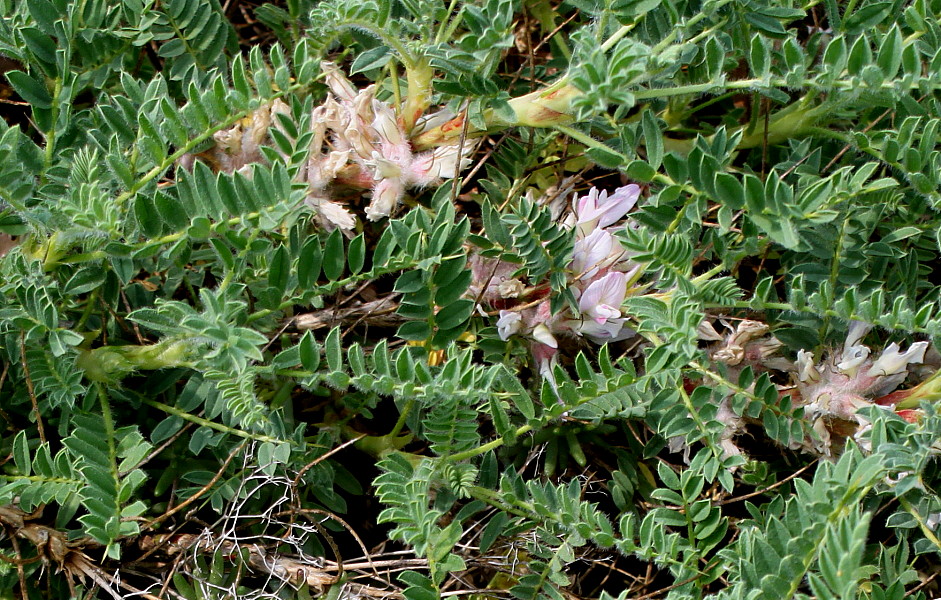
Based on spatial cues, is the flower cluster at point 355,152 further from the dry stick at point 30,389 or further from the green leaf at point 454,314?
the dry stick at point 30,389

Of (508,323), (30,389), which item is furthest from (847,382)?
(30,389)

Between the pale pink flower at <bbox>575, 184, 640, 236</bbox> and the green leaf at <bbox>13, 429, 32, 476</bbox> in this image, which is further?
the pale pink flower at <bbox>575, 184, 640, 236</bbox>

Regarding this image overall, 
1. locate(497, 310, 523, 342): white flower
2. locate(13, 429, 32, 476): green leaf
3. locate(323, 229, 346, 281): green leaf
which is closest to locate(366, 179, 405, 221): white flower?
locate(323, 229, 346, 281): green leaf

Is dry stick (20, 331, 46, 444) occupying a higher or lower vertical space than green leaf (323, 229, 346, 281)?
lower

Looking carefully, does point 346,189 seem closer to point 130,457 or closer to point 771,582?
point 130,457

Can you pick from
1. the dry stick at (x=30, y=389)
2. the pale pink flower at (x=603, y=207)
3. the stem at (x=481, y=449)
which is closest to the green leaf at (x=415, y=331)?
the stem at (x=481, y=449)

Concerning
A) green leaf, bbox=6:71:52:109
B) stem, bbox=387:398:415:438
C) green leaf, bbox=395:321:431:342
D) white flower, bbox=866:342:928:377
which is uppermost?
green leaf, bbox=6:71:52:109

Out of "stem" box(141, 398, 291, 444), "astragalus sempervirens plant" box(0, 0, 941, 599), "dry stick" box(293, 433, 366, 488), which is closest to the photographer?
"astragalus sempervirens plant" box(0, 0, 941, 599)

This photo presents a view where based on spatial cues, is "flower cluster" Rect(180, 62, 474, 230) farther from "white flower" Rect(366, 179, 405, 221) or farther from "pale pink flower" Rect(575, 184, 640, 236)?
"pale pink flower" Rect(575, 184, 640, 236)

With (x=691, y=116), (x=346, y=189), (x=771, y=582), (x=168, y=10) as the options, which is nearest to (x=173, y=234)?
(x=346, y=189)

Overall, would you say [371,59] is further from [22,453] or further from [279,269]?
[22,453]
